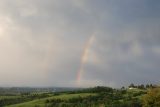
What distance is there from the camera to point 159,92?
147250 mm

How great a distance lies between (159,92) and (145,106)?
8.09 metres

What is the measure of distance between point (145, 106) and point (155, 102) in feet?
14.8

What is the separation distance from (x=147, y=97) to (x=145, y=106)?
4.04 metres

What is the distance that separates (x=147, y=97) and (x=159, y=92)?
211 inches

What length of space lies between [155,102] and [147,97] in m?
4.63

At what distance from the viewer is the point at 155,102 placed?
145375mm

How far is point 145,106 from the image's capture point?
147125 millimetres

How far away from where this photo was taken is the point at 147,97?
14888 centimetres

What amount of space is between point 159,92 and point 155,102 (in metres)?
4.72
